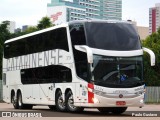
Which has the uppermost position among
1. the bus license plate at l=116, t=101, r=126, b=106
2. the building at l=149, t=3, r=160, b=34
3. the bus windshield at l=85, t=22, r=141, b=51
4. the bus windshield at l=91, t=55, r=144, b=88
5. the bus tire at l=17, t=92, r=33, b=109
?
the building at l=149, t=3, r=160, b=34

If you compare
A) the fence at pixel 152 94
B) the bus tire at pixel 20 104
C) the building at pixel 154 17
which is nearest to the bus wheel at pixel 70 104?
the bus tire at pixel 20 104

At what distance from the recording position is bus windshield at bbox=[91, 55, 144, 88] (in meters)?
20.9

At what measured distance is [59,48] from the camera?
23.5 metres

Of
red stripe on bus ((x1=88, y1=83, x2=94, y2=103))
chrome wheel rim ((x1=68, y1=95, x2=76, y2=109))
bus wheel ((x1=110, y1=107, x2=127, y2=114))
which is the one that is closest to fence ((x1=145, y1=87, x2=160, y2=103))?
bus wheel ((x1=110, y1=107, x2=127, y2=114))

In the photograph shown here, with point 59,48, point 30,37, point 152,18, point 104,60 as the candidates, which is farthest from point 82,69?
point 152,18

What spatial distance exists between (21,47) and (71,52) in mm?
7414

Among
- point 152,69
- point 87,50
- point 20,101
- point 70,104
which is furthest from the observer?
point 152,69

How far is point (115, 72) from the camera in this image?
21.1 m

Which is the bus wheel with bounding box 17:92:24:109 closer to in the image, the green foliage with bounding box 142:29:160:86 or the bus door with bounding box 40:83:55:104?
the bus door with bounding box 40:83:55:104

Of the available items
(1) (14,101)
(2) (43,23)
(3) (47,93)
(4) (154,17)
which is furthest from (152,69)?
(4) (154,17)

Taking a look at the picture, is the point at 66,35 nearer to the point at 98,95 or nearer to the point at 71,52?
the point at 71,52

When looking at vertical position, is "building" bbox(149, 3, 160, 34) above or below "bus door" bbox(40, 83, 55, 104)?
above

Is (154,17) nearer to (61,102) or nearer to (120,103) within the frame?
(61,102)

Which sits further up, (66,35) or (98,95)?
(66,35)
